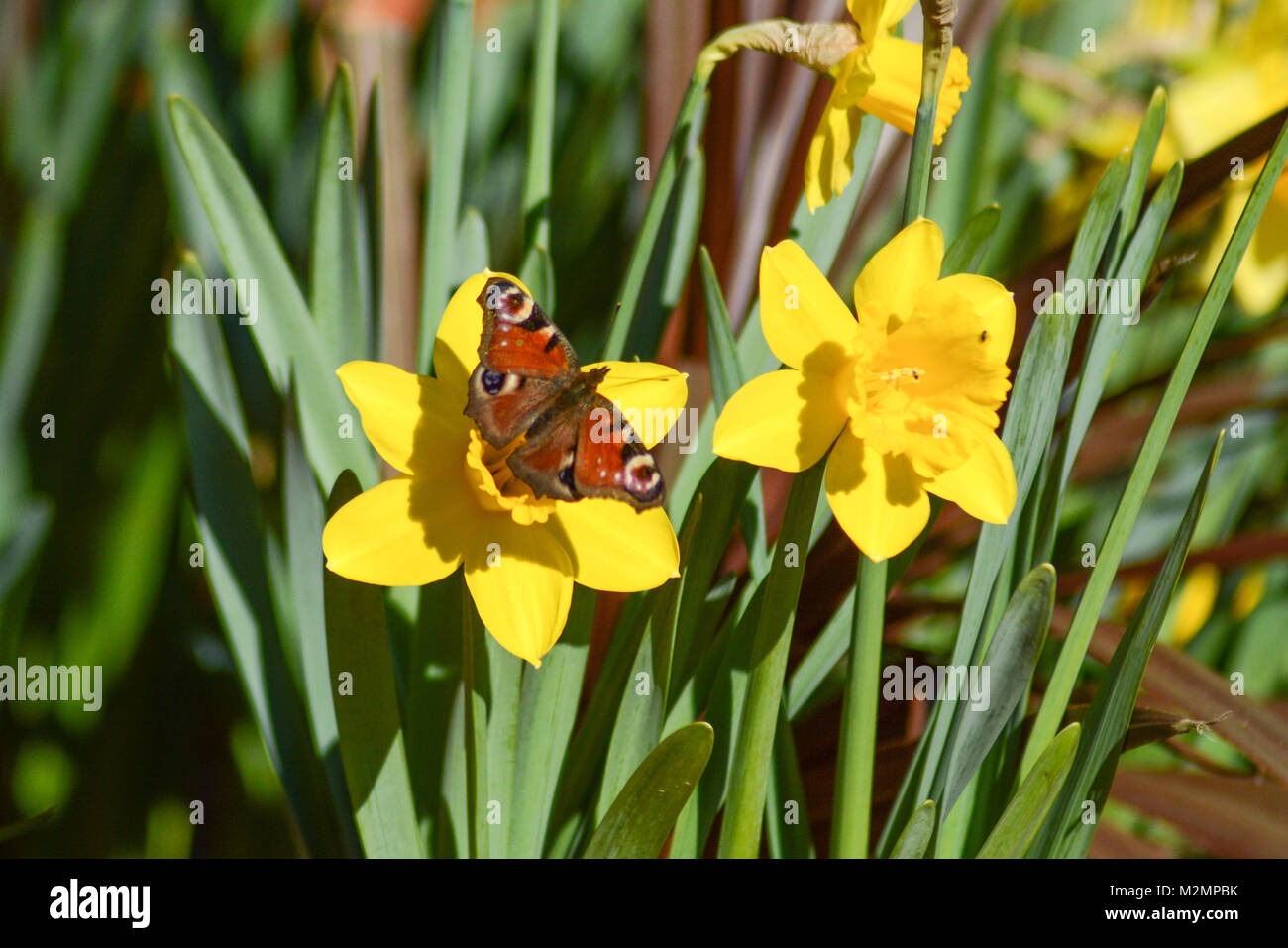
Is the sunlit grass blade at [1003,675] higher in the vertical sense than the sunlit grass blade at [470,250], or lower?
lower

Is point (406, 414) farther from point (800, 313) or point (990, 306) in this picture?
point (990, 306)

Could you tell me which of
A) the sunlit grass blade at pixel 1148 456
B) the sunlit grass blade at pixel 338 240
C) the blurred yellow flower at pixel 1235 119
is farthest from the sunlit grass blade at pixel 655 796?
the blurred yellow flower at pixel 1235 119

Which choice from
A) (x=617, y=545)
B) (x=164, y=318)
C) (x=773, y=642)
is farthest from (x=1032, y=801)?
(x=164, y=318)

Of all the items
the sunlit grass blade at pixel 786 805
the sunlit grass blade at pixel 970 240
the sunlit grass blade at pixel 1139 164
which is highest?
the sunlit grass blade at pixel 1139 164

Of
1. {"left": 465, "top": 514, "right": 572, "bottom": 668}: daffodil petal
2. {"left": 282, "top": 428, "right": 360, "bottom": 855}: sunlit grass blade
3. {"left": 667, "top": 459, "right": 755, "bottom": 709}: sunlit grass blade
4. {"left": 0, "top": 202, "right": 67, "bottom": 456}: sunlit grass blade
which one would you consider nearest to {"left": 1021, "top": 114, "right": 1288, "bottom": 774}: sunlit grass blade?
{"left": 667, "top": 459, "right": 755, "bottom": 709}: sunlit grass blade

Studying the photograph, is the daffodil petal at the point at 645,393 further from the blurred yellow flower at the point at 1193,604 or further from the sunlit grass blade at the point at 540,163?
the blurred yellow flower at the point at 1193,604

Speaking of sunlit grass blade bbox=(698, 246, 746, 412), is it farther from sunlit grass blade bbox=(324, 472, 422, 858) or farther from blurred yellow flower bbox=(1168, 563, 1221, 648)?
blurred yellow flower bbox=(1168, 563, 1221, 648)

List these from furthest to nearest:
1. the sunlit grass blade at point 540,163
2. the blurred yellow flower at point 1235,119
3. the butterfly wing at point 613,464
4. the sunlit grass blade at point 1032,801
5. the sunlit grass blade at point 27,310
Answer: the blurred yellow flower at point 1235,119 → the sunlit grass blade at point 27,310 → the sunlit grass blade at point 540,163 → the sunlit grass blade at point 1032,801 → the butterfly wing at point 613,464
